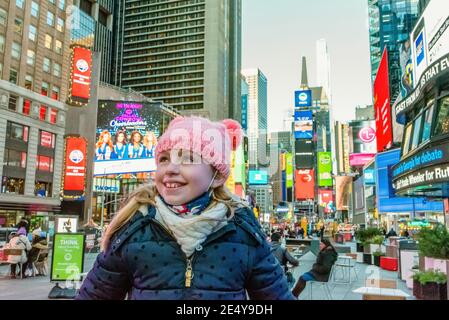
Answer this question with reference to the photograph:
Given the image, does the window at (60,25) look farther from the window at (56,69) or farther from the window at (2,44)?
the window at (2,44)

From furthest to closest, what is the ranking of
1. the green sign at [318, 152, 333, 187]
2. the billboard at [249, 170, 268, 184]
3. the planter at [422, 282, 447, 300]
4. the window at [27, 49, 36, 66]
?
the billboard at [249, 170, 268, 184] → the green sign at [318, 152, 333, 187] → the window at [27, 49, 36, 66] → the planter at [422, 282, 447, 300]

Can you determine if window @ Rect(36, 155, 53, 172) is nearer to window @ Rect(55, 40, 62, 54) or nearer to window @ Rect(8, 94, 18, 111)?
window @ Rect(8, 94, 18, 111)

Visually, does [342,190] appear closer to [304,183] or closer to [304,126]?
[304,126]

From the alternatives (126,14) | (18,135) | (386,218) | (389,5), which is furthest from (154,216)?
(126,14)

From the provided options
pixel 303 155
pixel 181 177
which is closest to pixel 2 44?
pixel 181 177

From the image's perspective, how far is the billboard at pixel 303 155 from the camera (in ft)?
312

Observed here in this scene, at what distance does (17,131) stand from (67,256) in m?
38.0

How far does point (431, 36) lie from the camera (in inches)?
657

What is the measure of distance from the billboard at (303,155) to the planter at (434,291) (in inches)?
3318

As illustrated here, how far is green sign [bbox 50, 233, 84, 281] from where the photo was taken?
10.3 metres

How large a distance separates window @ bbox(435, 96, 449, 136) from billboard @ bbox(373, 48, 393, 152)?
24.6 meters

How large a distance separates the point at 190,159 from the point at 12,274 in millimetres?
13477

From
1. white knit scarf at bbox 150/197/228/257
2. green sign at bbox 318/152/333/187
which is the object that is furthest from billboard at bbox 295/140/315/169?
white knit scarf at bbox 150/197/228/257
